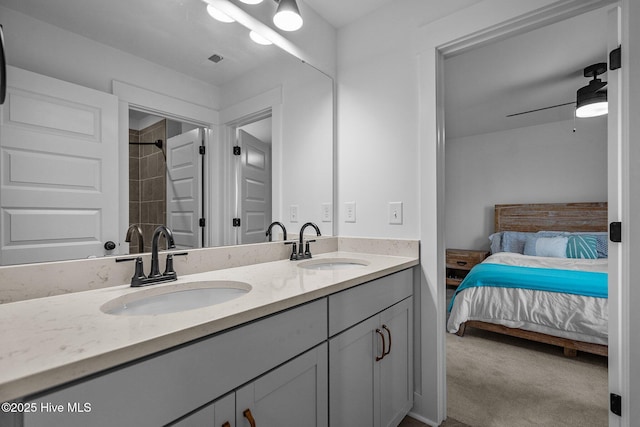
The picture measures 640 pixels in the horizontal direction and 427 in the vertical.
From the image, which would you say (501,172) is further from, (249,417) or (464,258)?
(249,417)

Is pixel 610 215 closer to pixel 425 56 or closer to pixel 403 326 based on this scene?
pixel 403 326

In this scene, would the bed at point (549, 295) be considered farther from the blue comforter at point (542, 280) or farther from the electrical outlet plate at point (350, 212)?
the electrical outlet plate at point (350, 212)

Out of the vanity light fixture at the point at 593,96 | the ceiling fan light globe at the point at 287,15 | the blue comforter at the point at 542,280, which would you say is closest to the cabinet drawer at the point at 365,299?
the ceiling fan light globe at the point at 287,15

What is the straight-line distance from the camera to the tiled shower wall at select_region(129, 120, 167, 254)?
1157 mm

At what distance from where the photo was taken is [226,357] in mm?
769

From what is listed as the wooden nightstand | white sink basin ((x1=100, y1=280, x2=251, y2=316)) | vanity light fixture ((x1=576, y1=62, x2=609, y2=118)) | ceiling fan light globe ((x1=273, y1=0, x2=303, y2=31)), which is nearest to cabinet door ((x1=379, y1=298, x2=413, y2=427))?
white sink basin ((x1=100, y1=280, x2=251, y2=316))

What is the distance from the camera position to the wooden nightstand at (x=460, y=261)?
4.54 m

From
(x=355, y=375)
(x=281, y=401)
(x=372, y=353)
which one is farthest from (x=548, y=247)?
(x=281, y=401)

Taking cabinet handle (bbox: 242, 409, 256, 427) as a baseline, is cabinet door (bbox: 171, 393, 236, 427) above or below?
above

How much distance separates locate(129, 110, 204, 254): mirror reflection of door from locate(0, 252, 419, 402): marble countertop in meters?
0.26

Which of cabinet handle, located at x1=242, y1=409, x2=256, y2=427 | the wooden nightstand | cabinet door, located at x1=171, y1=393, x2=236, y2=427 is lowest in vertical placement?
the wooden nightstand

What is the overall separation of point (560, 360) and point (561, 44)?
2.42 metres

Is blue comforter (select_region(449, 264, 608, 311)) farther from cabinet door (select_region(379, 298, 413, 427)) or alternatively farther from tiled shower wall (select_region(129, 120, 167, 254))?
tiled shower wall (select_region(129, 120, 167, 254))

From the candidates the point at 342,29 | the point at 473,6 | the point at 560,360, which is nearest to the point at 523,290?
the point at 560,360
